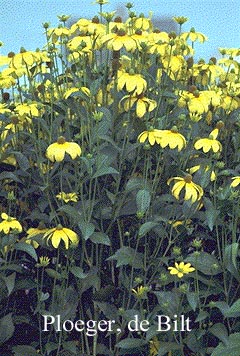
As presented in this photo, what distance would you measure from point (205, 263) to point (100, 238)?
337 millimetres

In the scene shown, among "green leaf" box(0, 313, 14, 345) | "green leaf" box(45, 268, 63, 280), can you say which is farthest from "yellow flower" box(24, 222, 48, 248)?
"green leaf" box(0, 313, 14, 345)

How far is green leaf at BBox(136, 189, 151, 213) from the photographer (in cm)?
259

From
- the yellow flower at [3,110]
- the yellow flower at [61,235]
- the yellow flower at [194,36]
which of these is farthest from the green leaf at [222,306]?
the yellow flower at [194,36]

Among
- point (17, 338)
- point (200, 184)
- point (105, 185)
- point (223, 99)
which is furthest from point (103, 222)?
point (223, 99)

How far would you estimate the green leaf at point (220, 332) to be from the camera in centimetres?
261

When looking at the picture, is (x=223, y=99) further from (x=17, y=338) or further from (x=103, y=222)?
(x=17, y=338)

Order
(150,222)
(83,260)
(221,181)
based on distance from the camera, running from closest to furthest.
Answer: (150,222)
(83,260)
(221,181)

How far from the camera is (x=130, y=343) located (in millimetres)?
2715

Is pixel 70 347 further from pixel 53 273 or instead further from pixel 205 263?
pixel 205 263

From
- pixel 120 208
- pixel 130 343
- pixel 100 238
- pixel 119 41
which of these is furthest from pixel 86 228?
pixel 119 41

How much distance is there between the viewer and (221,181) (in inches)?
119

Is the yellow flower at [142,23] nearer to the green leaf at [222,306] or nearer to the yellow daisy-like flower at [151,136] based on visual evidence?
the yellow daisy-like flower at [151,136]

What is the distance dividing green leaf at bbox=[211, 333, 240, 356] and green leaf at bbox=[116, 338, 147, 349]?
10.3 inches

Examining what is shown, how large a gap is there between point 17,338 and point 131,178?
0.73 meters
